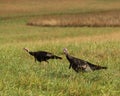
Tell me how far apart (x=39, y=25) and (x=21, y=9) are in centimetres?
1689

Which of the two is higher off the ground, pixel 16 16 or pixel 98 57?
pixel 98 57

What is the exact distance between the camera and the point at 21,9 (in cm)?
5591

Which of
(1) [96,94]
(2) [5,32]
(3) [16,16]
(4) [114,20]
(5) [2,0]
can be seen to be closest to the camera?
(1) [96,94]

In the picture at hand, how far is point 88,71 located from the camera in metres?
9.89

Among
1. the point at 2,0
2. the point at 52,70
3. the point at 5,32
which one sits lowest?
the point at 2,0

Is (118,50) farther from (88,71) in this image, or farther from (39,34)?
(39,34)

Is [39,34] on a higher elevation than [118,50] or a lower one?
lower

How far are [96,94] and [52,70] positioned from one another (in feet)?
9.17

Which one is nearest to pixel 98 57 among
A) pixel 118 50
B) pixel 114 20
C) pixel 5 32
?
pixel 118 50

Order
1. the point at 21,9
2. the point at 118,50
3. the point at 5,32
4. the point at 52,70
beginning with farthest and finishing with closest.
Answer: the point at 21,9
the point at 5,32
the point at 118,50
the point at 52,70

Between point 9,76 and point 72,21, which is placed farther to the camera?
point 72,21

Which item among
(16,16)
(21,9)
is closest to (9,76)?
(16,16)

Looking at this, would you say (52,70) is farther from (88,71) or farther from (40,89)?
(40,89)

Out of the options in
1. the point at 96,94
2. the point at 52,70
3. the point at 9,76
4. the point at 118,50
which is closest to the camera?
the point at 96,94
